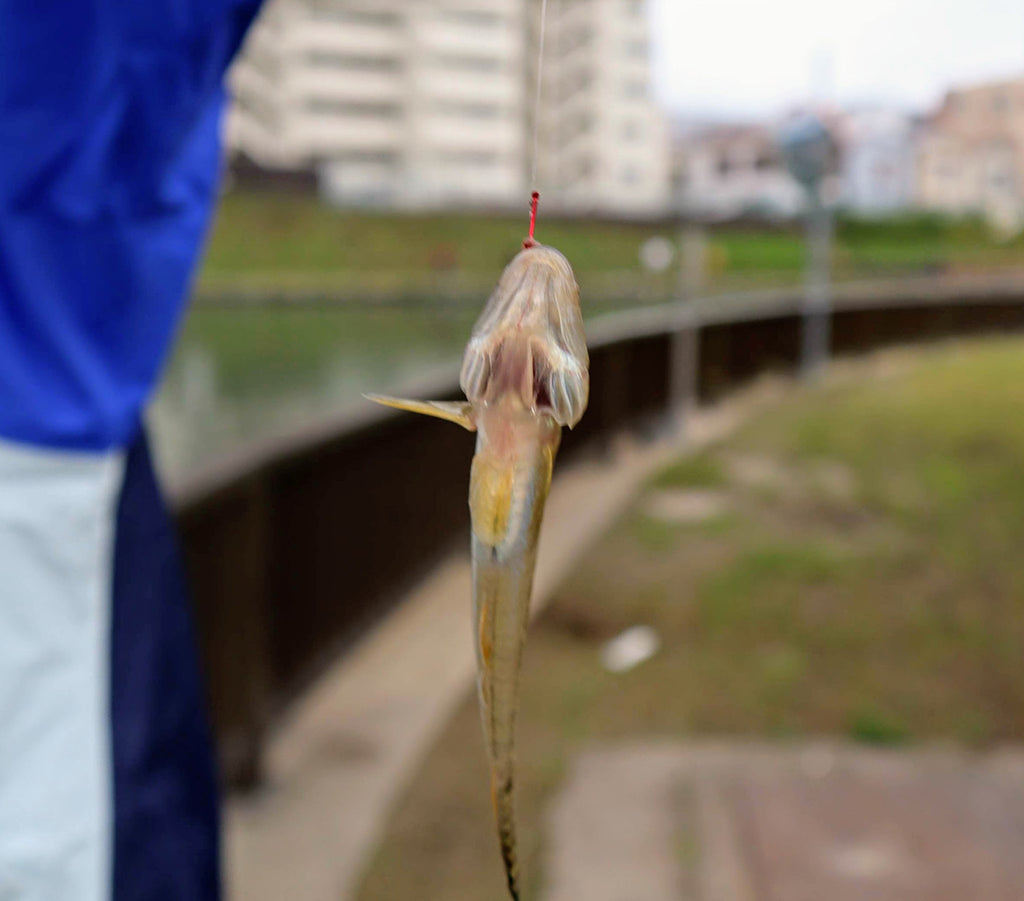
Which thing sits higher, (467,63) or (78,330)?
(467,63)

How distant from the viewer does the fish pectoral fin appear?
370mm

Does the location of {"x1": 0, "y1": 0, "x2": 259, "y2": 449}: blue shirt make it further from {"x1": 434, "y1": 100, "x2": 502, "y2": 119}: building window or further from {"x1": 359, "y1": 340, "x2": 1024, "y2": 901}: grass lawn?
{"x1": 434, "y1": 100, "x2": 502, "y2": 119}: building window

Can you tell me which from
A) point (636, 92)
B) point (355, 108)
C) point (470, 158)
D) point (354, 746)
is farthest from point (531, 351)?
point (355, 108)

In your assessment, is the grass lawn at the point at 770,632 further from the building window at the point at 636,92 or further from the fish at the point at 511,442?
the building window at the point at 636,92

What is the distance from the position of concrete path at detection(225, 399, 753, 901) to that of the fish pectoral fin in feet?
12.7

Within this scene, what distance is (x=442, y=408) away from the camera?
0.40 m

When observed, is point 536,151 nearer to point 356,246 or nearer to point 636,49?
point 356,246

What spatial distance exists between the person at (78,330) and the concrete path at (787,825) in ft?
6.79

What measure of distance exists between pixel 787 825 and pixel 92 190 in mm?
3046

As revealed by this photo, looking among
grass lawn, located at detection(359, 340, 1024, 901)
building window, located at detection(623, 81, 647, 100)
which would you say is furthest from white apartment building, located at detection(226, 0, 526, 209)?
grass lawn, located at detection(359, 340, 1024, 901)

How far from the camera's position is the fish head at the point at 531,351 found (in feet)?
1.17

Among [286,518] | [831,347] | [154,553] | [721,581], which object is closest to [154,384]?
[154,553]

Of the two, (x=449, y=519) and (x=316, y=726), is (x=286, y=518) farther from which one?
(x=449, y=519)

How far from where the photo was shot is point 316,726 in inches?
209
